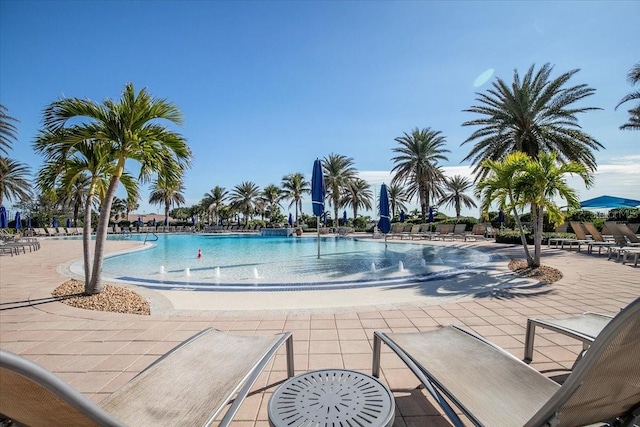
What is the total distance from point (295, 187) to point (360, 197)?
30.8 ft

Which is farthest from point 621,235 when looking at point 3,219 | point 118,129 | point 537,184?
point 3,219

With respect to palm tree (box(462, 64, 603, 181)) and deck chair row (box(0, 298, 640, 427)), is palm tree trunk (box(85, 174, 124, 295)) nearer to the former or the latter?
deck chair row (box(0, 298, 640, 427))

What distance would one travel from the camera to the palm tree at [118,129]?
5764 mm

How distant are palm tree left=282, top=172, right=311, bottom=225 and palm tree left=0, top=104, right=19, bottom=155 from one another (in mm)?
26134

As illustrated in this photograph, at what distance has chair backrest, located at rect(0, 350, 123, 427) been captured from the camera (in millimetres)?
946

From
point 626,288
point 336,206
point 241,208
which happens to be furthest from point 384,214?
point 241,208

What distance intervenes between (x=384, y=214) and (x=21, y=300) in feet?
53.0

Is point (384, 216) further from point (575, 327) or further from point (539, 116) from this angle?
point (575, 327)

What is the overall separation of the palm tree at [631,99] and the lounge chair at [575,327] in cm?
2368

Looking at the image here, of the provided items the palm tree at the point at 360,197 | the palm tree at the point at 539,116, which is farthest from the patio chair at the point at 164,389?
the palm tree at the point at 360,197

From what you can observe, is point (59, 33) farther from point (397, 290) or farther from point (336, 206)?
point (336, 206)

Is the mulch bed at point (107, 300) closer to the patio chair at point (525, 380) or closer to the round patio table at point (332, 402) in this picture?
the round patio table at point (332, 402)

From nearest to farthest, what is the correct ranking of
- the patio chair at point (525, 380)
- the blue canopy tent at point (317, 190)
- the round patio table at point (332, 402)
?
1. the patio chair at point (525, 380)
2. the round patio table at point (332, 402)
3. the blue canopy tent at point (317, 190)

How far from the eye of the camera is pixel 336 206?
37.2 meters
